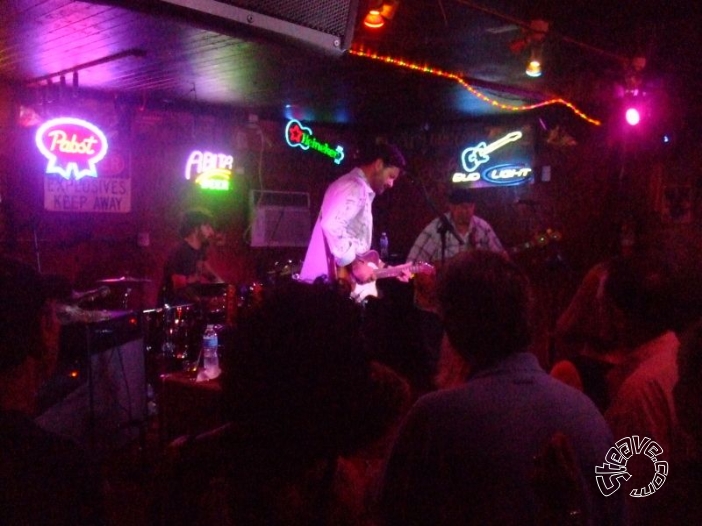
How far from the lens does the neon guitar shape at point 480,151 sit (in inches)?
318

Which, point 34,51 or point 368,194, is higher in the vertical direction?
point 34,51

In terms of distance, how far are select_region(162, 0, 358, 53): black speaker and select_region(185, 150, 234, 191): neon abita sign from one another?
18.1 feet

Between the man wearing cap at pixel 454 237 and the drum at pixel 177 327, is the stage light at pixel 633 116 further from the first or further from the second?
the drum at pixel 177 327

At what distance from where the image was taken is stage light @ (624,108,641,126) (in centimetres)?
625

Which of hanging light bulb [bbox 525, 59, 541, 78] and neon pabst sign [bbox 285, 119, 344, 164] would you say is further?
neon pabst sign [bbox 285, 119, 344, 164]

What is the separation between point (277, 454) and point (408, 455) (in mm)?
492

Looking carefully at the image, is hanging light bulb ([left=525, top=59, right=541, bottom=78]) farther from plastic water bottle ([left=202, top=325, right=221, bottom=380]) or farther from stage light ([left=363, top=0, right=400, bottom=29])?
plastic water bottle ([left=202, top=325, right=221, bottom=380])

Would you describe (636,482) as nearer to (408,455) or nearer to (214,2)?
(408,455)

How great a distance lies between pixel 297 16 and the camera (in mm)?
2398

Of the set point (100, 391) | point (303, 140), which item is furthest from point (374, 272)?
point (303, 140)

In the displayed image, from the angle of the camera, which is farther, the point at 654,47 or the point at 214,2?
the point at 654,47

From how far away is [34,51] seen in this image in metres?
5.37

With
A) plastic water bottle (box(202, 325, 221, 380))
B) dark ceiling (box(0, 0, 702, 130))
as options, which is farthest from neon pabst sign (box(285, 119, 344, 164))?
plastic water bottle (box(202, 325, 221, 380))

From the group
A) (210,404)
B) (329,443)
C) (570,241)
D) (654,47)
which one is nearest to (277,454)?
(329,443)
